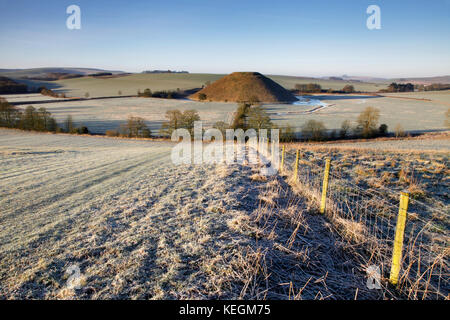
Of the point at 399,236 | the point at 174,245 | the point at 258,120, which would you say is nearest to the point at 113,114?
the point at 258,120

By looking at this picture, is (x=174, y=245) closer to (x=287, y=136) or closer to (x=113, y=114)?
(x=287, y=136)

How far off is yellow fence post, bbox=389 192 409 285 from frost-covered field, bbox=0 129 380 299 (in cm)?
48

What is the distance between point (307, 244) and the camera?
505 cm

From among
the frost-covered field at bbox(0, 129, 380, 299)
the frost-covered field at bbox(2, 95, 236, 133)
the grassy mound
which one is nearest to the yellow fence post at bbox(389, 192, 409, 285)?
the frost-covered field at bbox(0, 129, 380, 299)

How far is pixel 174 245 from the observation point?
4.80m

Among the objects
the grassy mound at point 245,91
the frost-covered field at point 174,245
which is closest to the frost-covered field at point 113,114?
the grassy mound at point 245,91

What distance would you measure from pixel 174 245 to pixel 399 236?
3917mm

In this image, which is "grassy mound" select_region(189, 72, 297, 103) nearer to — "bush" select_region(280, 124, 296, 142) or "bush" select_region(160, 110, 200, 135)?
"bush" select_region(160, 110, 200, 135)

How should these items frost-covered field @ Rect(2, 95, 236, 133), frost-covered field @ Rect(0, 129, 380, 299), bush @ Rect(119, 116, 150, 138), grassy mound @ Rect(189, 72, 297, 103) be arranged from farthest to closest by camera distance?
grassy mound @ Rect(189, 72, 297, 103)
frost-covered field @ Rect(2, 95, 236, 133)
bush @ Rect(119, 116, 150, 138)
frost-covered field @ Rect(0, 129, 380, 299)

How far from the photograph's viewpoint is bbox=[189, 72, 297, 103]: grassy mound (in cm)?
11556

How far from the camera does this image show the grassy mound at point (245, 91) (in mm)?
115562
